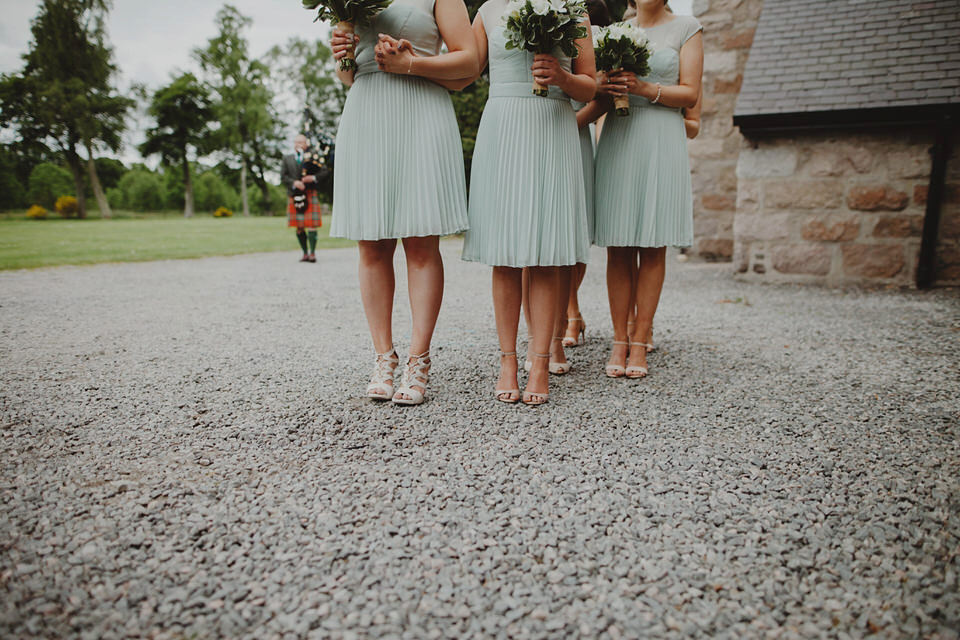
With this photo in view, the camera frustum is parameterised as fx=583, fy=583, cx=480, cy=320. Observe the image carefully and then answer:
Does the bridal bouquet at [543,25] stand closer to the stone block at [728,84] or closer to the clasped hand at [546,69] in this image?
the clasped hand at [546,69]

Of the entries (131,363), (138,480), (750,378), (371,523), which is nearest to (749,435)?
(750,378)

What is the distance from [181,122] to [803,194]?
50940 mm

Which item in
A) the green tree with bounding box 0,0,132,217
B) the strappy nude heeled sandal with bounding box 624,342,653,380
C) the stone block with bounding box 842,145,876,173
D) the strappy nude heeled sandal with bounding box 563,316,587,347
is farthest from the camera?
the green tree with bounding box 0,0,132,217

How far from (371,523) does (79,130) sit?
24.7 metres

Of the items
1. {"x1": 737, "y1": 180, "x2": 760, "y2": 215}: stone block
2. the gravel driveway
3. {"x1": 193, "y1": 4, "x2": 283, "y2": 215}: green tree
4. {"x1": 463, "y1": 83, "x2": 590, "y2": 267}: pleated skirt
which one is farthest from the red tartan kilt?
{"x1": 193, "y1": 4, "x2": 283, "y2": 215}: green tree

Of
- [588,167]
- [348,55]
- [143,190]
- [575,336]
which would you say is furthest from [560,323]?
[143,190]

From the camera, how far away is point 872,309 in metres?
5.57

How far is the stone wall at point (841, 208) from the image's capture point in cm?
652

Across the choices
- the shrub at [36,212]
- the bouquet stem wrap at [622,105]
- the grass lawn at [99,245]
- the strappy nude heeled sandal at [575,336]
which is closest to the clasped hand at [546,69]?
the bouquet stem wrap at [622,105]

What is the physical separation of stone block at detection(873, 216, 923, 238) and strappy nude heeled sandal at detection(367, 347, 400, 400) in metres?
6.33

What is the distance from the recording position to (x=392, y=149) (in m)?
2.79

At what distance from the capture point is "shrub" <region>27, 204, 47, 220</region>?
1366 cm

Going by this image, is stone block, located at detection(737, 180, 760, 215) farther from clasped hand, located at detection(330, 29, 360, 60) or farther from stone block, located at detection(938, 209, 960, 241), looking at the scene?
clasped hand, located at detection(330, 29, 360, 60)

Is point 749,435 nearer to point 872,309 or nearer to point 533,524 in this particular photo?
point 533,524
